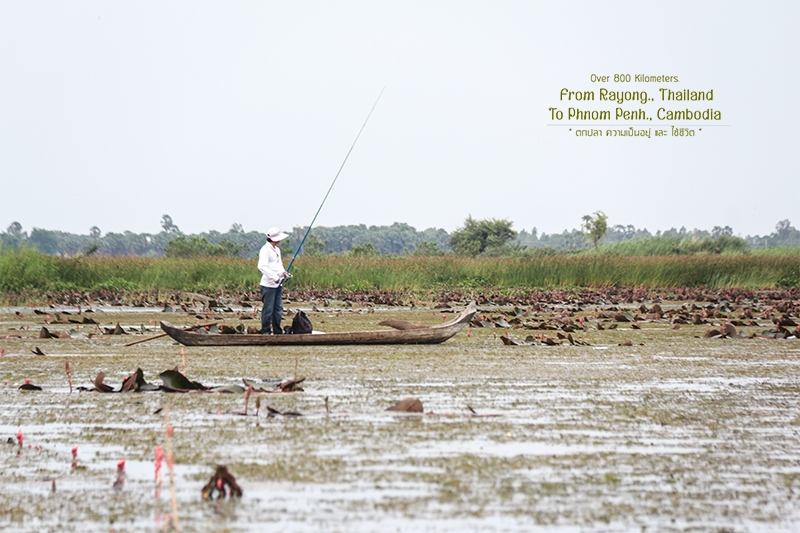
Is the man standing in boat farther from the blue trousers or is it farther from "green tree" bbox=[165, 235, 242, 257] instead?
"green tree" bbox=[165, 235, 242, 257]

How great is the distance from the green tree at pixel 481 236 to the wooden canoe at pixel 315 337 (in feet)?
160

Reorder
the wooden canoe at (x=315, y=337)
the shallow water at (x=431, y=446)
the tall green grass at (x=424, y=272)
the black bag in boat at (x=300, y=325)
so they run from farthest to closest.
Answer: the tall green grass at (x=424, y=272), the black bag in boat at (x=300, y=325), the wooden canoe at (x=315, y=337), the shallow water at (x=431, y=446)

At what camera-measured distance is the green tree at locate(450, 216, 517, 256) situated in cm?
6384

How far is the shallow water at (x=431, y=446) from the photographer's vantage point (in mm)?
5770

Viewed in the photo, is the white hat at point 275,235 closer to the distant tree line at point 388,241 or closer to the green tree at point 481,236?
the distant tree line at point 388,241

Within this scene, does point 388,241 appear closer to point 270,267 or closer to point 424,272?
point 424,272

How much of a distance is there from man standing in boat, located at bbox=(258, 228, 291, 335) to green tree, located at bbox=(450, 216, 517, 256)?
157ft

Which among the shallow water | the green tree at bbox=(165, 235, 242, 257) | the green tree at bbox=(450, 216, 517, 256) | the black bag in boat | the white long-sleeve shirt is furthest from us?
the green tree at bbox=(450, 216, 517, 256)

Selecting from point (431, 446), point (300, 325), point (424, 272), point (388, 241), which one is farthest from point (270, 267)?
point (388, 241)

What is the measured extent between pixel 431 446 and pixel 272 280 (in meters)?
8.27

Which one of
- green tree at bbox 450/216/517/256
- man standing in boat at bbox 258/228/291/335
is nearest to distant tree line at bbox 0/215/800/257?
green tree at bbox 450/216/517/256

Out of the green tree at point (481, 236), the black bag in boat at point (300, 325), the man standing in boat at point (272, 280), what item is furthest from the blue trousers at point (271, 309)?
the green tree at point (481, 236)

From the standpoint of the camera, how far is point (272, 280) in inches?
608

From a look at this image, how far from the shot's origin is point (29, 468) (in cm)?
684
